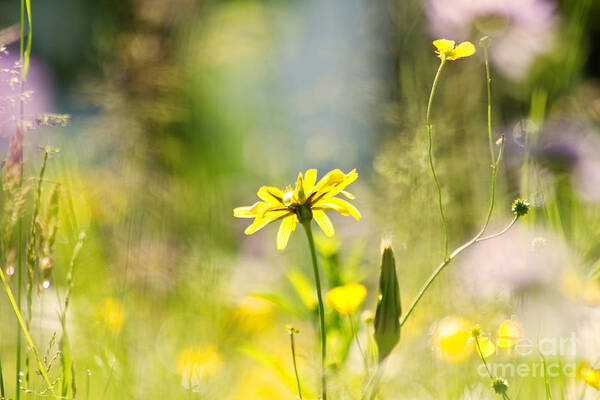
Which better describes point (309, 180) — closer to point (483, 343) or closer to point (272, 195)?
point (272, 195)

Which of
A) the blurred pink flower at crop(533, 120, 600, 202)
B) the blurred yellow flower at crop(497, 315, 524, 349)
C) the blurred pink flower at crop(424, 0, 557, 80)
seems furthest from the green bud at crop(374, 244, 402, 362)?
the blurred pink flower at crop(424, 0, 557, 80)

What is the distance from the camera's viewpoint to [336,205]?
587mm

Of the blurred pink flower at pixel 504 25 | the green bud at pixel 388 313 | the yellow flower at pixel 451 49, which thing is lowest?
the green bud at pixel 388 313

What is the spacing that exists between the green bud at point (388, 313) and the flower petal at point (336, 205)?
6 centimetres

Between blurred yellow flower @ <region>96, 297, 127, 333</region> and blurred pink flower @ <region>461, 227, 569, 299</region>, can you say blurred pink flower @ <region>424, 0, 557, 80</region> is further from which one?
blurred yellow flower @ <region>96, 297, 127, 333</region>

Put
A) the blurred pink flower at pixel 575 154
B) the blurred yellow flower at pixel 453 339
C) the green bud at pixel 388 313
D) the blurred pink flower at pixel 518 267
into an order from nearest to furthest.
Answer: the green bud at pixel 388 313 < the blurred yellow flower at pixel 453 339 < the blurred pink flower at pixel 518 267 < the blurred pink flower at pixel 575 154

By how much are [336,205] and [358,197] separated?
3.39ft

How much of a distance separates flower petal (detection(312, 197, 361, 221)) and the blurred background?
0.21 meters

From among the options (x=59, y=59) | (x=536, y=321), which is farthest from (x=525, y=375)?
(x=59, y=59)

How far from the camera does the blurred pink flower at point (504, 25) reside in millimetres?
1100

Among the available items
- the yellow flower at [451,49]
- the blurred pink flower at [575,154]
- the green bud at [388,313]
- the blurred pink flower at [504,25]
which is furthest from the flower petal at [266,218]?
the blurred pink flower at [504,25]

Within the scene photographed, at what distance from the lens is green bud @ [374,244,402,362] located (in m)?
0.56

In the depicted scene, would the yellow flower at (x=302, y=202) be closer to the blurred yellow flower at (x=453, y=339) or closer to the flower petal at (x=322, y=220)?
the flower petal at (x=322, y=220)

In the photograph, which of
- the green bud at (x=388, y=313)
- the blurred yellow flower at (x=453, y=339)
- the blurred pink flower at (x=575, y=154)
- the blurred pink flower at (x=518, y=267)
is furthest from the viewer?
the blurred pink flower at (x=575, y=154)
